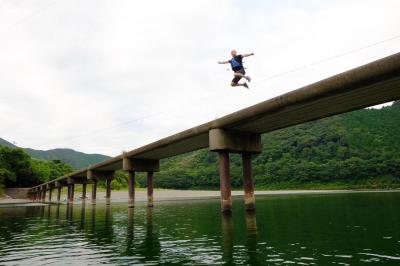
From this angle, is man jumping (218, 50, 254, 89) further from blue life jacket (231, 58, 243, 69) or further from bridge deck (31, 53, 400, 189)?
bridge deck (31, 53, 400, 189)

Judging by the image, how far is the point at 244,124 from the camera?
24.8m

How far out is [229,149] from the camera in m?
25.9

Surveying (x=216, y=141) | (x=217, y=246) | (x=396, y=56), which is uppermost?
(x=396, y=56)

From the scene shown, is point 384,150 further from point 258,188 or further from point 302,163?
point 258,188

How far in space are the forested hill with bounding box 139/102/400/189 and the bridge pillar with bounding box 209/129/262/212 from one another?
95.2 meters

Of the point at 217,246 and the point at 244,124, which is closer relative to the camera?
the point at 217,246

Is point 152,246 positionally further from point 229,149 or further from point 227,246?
point 229,149

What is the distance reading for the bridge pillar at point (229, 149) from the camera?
→ 25500mm

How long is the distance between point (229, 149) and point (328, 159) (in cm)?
12386

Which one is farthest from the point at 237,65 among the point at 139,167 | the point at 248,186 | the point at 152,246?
the point at 139,167

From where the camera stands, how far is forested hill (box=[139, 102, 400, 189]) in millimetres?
116375

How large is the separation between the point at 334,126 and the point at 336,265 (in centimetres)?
15720

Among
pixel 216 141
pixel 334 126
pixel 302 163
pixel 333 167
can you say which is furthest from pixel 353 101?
pixel 334 126

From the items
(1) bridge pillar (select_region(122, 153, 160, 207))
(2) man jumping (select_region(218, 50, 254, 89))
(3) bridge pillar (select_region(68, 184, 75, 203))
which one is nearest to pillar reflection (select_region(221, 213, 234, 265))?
(2) man jumping (select_region(218, 50, 254, 89))
